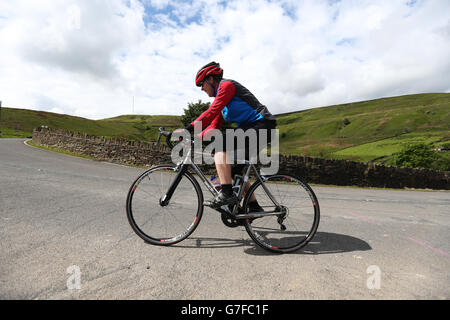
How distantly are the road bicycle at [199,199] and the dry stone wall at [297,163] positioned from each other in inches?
452

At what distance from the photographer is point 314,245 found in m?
3.51

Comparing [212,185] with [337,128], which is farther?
[337,128]

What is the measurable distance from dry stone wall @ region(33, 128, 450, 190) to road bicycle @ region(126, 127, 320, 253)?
11.5 m

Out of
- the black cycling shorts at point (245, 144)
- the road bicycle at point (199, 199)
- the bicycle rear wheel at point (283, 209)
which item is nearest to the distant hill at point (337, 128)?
the bicycle rear wheel at point (283, 209)

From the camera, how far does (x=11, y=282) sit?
2.18 meters

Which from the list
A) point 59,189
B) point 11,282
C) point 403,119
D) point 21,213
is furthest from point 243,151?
point 403,119

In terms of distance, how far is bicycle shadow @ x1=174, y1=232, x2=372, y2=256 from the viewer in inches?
129

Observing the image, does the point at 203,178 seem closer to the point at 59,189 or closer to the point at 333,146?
the point at 59,189

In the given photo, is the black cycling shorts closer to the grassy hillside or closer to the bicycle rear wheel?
the bicycle rear wheel

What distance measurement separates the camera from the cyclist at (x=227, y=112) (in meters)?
3.25

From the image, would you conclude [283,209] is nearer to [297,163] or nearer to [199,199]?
[199,199]

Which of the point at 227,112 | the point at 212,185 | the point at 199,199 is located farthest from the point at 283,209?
the point at 227,112

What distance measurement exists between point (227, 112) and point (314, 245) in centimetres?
210

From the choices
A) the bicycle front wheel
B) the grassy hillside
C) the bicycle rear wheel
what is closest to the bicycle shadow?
the bicycle rear wheel
